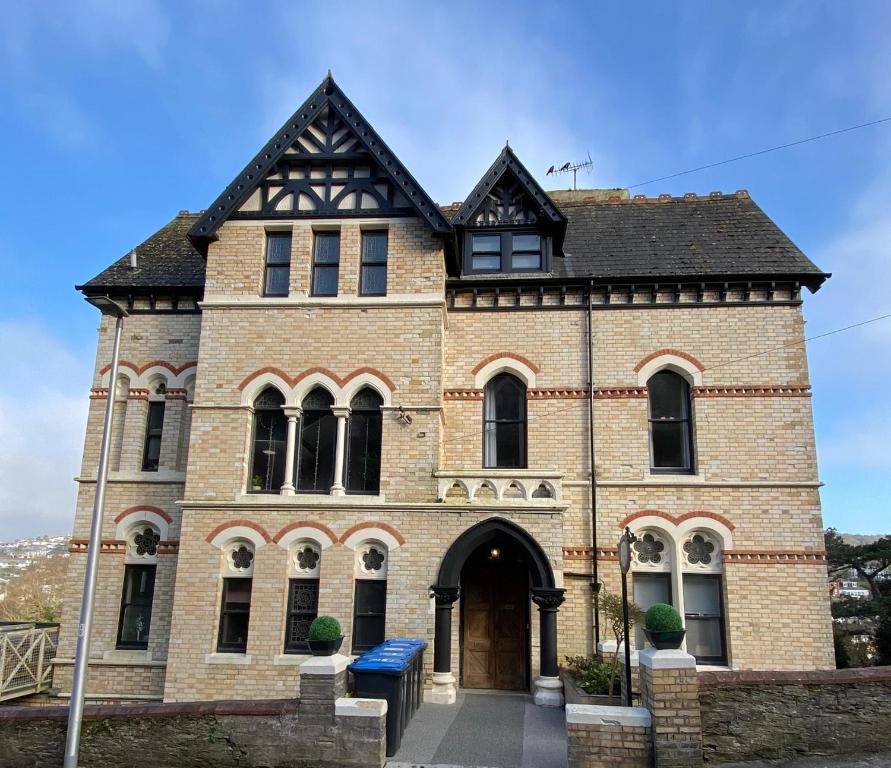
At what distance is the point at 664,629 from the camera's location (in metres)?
9.53

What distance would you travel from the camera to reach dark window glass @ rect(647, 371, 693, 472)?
1502cm

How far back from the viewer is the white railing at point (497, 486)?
13.5 m

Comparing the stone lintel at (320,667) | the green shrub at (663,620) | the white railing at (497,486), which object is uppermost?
the white railing at (497,486)

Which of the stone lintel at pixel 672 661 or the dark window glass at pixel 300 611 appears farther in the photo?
the dark window glass at pixel 300 611

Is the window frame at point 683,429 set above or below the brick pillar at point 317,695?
above

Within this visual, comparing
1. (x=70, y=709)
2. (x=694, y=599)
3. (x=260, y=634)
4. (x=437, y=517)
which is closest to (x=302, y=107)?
(x=437, y=517)

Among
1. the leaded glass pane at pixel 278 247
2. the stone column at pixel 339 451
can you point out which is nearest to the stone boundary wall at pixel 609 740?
the stone column at pixel 339 451

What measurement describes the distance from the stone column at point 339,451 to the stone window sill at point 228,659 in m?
3.30

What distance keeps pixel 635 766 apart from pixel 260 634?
7.39 meters

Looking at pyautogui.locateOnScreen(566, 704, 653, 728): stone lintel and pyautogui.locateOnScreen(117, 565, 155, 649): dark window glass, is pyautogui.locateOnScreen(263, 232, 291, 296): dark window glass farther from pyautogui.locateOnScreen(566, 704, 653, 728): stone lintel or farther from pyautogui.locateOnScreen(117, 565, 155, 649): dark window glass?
pyautogui.locateOnScreen(566, 704, 653, 728): stone lintel

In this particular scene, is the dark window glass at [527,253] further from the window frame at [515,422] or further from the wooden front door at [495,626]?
the wooden front door at [495,626]

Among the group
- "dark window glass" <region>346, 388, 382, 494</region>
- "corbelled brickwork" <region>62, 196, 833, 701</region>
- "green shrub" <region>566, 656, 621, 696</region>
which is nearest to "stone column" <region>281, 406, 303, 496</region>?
"corbelled brickwork" <region>62, 196, 833, 701</region>

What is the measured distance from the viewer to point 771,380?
14.9 meters

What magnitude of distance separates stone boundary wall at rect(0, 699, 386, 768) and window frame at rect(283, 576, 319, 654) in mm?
4000
